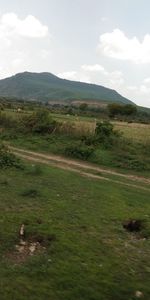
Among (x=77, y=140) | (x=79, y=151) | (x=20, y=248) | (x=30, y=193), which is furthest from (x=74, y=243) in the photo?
(x=77, y=140)

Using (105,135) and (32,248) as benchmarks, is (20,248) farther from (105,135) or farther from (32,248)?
(105,135)

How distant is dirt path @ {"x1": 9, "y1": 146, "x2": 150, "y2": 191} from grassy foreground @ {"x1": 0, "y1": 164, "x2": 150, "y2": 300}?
2.57 m

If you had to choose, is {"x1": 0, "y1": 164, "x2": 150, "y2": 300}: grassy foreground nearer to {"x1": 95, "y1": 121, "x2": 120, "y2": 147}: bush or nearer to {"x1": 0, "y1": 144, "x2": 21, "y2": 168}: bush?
{"x1": 0, "y1": 144, "x2": 21, "y2": 168}: bush

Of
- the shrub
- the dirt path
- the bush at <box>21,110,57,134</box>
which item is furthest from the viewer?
the bush at <box>21,110,57,134</box>

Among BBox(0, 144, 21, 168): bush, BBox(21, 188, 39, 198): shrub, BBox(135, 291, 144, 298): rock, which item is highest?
BBox(0, 144, 21, 168): bush

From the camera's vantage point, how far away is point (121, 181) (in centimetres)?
1792

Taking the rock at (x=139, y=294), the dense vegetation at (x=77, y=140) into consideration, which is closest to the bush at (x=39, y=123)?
the dense vegetation at (x=77, y=140)

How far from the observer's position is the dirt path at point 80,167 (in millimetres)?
18297

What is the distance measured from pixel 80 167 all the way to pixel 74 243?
34.7ft

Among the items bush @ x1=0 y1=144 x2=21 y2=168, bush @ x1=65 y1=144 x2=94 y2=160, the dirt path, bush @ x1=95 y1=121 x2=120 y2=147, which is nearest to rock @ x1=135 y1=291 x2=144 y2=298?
the dirt path

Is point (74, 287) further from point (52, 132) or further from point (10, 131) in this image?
point (10, 131)

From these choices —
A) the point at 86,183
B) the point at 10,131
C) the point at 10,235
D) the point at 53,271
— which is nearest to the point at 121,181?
the point at 86,183

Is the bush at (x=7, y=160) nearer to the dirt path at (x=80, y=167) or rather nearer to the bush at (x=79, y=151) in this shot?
the dirt path at (x=80, y=167)

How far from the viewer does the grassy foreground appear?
756 centimetres
